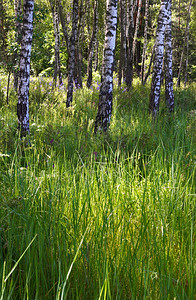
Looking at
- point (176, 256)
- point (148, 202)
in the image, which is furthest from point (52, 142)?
point (176, 256)

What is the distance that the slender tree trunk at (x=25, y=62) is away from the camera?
5699 millimetres

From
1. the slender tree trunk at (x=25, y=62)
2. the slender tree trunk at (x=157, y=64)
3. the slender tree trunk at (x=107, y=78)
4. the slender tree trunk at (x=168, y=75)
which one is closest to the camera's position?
the slender tree trunk at (x=25, y=62)

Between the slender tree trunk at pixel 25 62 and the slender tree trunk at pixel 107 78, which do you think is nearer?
the slender tree trunk at pixel 25 62

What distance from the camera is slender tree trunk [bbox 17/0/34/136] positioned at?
5.70 meters

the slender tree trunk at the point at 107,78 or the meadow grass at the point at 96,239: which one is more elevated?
the slender tree trunk at the point at 107,78

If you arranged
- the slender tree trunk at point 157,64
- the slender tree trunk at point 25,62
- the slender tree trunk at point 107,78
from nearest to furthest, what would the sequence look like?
the slender tree trunk at point 25,62, the slender tree trunk at point 107,78, the slender tree trunk at point 157,64

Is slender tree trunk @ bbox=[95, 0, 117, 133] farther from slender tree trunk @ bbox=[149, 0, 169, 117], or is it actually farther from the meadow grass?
the meadow grass

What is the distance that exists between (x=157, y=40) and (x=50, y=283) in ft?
27.8

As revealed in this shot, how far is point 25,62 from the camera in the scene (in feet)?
19.2

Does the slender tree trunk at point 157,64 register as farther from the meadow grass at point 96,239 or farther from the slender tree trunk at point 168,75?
the meadow grass at point 96,239

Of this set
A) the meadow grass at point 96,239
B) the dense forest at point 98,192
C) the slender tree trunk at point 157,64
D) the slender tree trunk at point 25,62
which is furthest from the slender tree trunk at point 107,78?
the meadow grass at point 96,239

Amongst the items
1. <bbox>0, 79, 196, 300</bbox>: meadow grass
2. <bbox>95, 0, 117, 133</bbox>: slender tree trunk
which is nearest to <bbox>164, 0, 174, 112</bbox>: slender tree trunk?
<bbox>95, 0, 117, 133</bbox>: slender tree trunk

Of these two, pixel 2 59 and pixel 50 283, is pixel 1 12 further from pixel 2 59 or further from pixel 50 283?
pixel 50 283

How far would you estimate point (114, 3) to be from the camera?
259 inches
